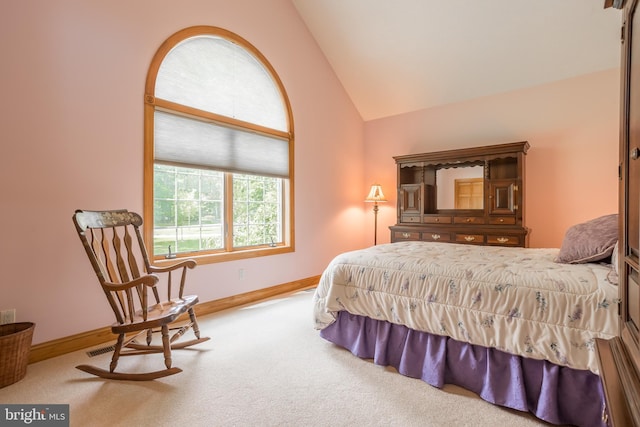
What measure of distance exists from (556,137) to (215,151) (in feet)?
12.8

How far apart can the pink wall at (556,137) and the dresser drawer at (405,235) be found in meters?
1.33

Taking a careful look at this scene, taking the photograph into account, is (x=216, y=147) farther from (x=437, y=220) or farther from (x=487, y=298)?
(x=437, y=220)

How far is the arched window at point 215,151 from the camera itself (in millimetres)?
2906

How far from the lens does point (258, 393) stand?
1.80 metres

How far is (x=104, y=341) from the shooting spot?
252 cm

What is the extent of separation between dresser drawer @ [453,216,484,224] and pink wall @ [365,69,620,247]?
0.58 m

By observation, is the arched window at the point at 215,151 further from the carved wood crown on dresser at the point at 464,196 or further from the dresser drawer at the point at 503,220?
the dresser drawer at the point at 503,220

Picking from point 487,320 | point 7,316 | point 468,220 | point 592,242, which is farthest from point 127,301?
point 468,220

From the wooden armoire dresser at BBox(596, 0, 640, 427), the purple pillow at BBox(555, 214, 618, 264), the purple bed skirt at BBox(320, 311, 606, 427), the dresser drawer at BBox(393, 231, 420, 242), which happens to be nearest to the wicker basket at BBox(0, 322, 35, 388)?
the purple bed skirt at BBox(320, 311, 606, 427)

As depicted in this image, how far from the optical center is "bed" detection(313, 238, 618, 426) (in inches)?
59.4

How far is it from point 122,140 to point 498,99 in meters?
4.31

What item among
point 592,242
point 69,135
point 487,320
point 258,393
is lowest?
point 258,393

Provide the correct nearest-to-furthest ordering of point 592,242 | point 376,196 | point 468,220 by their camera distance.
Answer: point 592,242 → point 468,220 → point 376,196

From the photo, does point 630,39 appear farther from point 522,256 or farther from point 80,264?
point 80,264
